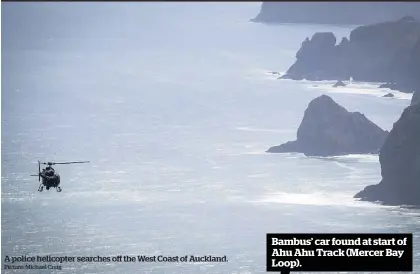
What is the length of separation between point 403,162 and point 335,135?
33.5 meters

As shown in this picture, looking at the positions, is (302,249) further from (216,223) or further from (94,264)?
(216,223)

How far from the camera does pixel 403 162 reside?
421 ft

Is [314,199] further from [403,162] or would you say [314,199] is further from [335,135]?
[335,135]

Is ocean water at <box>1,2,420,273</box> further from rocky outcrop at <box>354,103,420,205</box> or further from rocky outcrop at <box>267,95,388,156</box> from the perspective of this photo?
rocky outcrop at <box>267,95,388,156</box>

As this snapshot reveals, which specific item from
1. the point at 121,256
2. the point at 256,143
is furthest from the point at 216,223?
the point at 256,143

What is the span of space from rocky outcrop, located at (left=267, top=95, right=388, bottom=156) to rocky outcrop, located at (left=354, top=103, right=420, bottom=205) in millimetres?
27813

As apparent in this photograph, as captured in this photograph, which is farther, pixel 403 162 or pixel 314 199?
pixel 314 199

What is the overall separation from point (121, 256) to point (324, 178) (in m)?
44.9

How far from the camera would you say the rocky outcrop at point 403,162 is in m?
126

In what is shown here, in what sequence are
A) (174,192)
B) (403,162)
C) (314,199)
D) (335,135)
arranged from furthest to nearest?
(335,135) < (174,192) < (314,199) < (403,162)

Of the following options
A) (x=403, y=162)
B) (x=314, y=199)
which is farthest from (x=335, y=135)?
(x=403, y=162)

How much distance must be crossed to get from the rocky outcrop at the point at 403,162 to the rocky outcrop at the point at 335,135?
91.2ft

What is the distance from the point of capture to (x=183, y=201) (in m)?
136

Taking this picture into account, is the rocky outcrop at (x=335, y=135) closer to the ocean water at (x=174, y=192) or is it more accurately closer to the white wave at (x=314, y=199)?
the ocean water at (x=174, y=192)
